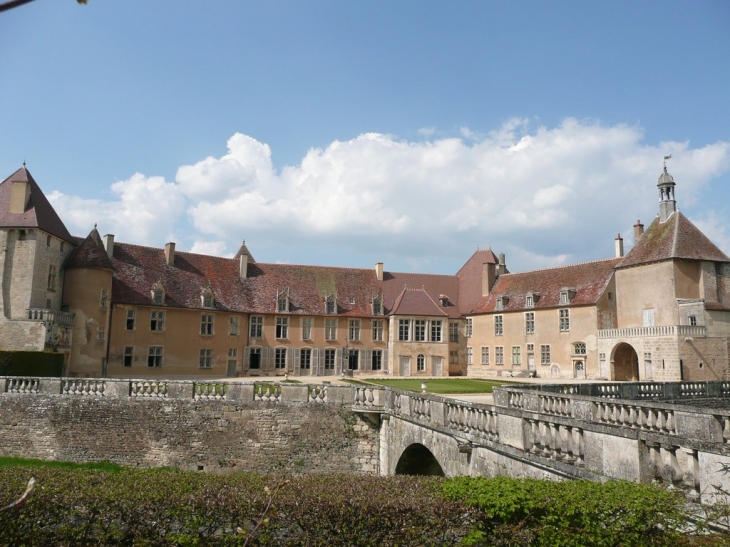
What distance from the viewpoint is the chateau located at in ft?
96.2

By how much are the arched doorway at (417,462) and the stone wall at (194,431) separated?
2.75m

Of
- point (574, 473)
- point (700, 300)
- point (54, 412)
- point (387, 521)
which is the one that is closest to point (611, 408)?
point (574, 473)

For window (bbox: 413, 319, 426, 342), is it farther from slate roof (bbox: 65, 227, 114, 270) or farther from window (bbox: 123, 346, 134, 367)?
slate roof (bbox: 65, 227, 114, 270)

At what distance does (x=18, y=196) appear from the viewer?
28766 millimetres

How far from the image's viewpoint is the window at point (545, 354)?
124ft

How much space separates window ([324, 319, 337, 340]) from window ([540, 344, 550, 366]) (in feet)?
45.8

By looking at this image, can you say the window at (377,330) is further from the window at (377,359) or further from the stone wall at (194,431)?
the stone wall at (194,431)

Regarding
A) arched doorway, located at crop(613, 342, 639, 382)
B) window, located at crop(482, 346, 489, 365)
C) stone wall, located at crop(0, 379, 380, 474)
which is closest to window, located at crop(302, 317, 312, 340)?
window, located at crop(482, 346, 489, 365)

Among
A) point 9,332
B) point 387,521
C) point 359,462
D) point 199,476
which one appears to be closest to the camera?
point 387,521

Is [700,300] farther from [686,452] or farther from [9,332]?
[9,332]

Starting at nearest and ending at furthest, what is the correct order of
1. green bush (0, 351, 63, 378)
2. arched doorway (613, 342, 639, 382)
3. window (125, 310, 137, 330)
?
green bush (0, 351, 63, 378)
window (125, 310, 137, 330)
arched doorway (613, 342, 639, 382)

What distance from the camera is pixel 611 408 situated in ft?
33.3

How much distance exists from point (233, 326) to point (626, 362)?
24.7m

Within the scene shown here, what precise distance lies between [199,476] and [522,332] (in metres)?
32.6
